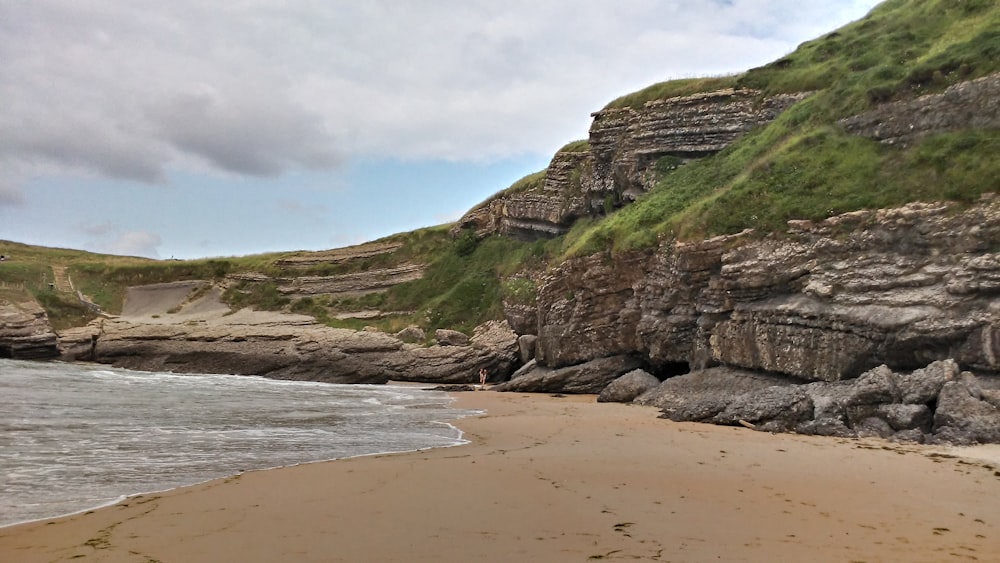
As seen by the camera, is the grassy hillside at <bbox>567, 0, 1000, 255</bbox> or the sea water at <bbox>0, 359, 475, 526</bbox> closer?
the sea water at <bbox>0, 359, 475, 526</bbox>

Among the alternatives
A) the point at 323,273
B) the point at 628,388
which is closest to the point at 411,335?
the point at 323,273

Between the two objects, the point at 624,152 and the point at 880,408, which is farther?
the point at 624,152

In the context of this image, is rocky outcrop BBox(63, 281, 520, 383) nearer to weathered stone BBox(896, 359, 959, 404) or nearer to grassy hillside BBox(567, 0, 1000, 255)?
grassy hillside BBox(567, 0, 1000, 255)

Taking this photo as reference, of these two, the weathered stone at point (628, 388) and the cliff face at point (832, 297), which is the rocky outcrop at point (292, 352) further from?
the weathered stone at point (628, 388)

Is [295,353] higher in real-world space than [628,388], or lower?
→ higher

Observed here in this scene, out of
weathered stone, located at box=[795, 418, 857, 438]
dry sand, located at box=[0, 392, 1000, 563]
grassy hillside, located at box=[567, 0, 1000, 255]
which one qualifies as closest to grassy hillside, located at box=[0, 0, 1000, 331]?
grassy hillside, located at box=[567, 0, 1000, 255]

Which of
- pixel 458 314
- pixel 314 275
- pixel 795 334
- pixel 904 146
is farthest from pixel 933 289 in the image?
pixel 314 275

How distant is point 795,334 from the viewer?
18.0 metres

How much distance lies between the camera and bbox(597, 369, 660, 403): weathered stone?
21906 millimetres

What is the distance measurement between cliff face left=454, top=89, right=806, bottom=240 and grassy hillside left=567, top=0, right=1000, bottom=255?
141cm

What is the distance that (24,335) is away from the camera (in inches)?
1438

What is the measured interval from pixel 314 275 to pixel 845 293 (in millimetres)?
43647

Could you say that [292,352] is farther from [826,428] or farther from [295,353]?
[826,428]

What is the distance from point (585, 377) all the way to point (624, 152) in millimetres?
16568
